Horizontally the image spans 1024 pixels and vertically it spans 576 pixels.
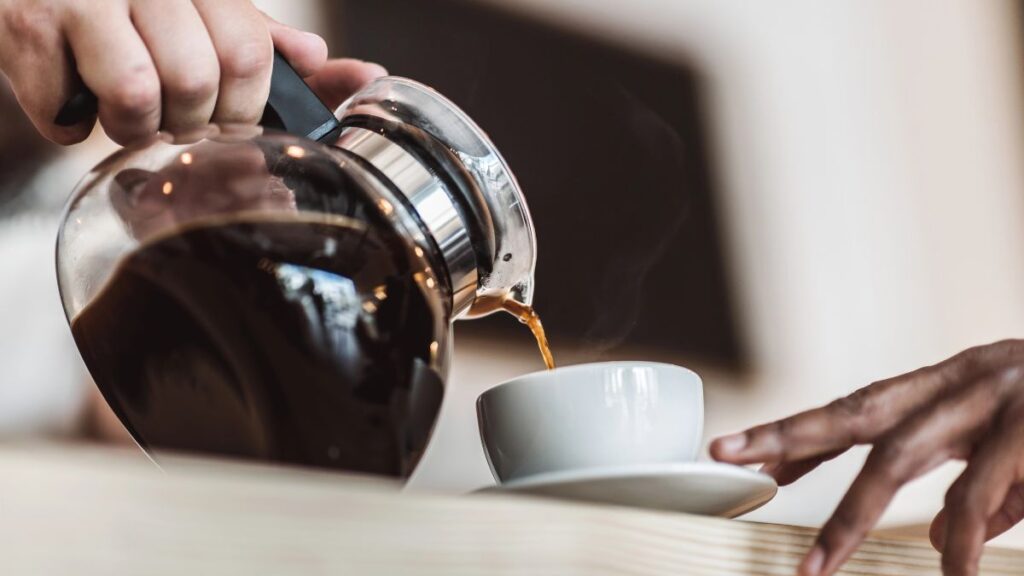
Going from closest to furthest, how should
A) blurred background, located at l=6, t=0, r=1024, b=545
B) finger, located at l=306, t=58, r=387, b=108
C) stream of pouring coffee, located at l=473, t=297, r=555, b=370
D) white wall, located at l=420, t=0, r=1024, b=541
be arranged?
stream of pouring coffee, located at l=473, t=297, r=555, b=370
finger, located at l=306, t=58, r=387, b=108
blurred background, located at l=6, t=0, r=1024, b=545
white wall, located at l=420, t=0, r=1024, b=541

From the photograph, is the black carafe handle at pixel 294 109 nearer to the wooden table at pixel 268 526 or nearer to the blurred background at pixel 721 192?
the wooden table at pixel 268 526

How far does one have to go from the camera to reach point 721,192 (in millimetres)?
1483

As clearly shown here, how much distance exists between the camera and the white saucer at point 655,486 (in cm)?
41

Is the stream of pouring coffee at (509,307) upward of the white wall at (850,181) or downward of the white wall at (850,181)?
upward

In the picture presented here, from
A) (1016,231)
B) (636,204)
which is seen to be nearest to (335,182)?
(636,204)

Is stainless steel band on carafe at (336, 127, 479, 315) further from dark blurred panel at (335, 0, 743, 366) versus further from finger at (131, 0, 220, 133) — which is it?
dark blurred panel at (335, 0, 743, 366)

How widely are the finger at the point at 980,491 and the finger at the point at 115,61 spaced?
0.43 m

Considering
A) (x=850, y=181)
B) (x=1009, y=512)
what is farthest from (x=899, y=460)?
(x=850, y=181)

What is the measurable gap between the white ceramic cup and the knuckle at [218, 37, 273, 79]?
0.66 ft

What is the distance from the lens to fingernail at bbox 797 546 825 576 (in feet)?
1.46

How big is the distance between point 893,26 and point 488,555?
1.64 metres

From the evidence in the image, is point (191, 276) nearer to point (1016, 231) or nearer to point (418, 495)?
point (418, 495)

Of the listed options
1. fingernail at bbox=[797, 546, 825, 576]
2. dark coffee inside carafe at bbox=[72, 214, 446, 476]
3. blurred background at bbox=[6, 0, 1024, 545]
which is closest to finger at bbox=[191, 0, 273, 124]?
dark coffee inside carafe at bbox=[72, 214, 446, 476]

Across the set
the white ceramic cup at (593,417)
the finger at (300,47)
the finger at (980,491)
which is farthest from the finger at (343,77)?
the finger at (980,491)
